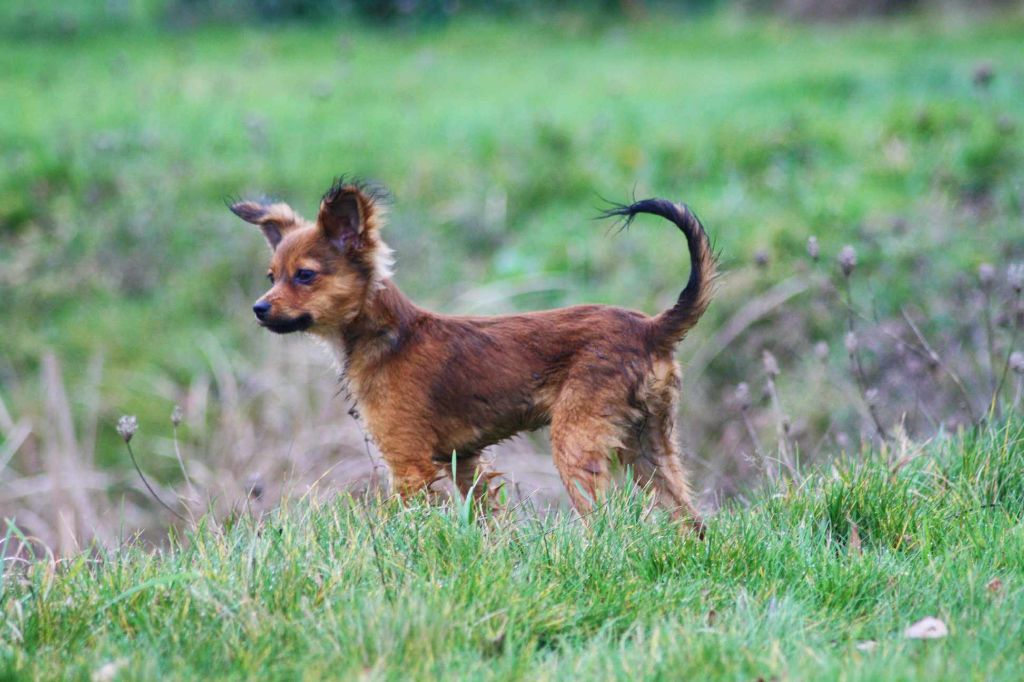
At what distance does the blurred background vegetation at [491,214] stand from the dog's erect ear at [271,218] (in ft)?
6.70

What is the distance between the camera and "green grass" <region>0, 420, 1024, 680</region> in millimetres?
3557

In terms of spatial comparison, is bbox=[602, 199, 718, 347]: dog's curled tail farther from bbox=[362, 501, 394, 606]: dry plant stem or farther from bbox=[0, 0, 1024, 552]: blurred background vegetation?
bbox=[362, 501, 394, 606]: dry plant stem

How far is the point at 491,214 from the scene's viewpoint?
39.6 feet

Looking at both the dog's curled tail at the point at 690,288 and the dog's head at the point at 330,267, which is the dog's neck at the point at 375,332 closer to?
the dog's head at the point at 330,267

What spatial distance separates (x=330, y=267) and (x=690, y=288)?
5.01ft

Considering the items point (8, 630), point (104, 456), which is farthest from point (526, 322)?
point (104, 456)

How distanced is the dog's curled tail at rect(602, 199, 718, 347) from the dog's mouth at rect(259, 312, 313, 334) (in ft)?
4.41

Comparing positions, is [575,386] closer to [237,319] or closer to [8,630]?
[8,630]

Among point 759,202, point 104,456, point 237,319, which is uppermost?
point 759,202

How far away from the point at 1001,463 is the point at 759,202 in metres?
6.75

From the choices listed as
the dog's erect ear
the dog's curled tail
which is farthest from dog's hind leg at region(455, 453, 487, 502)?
the dog's erect ear

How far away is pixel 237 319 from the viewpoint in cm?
1077

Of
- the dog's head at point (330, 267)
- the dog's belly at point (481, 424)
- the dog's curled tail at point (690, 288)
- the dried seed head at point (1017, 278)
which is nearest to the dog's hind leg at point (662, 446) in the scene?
the dog's curled tail at point (690, 288)

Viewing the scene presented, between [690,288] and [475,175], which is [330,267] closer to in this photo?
[690,288]
